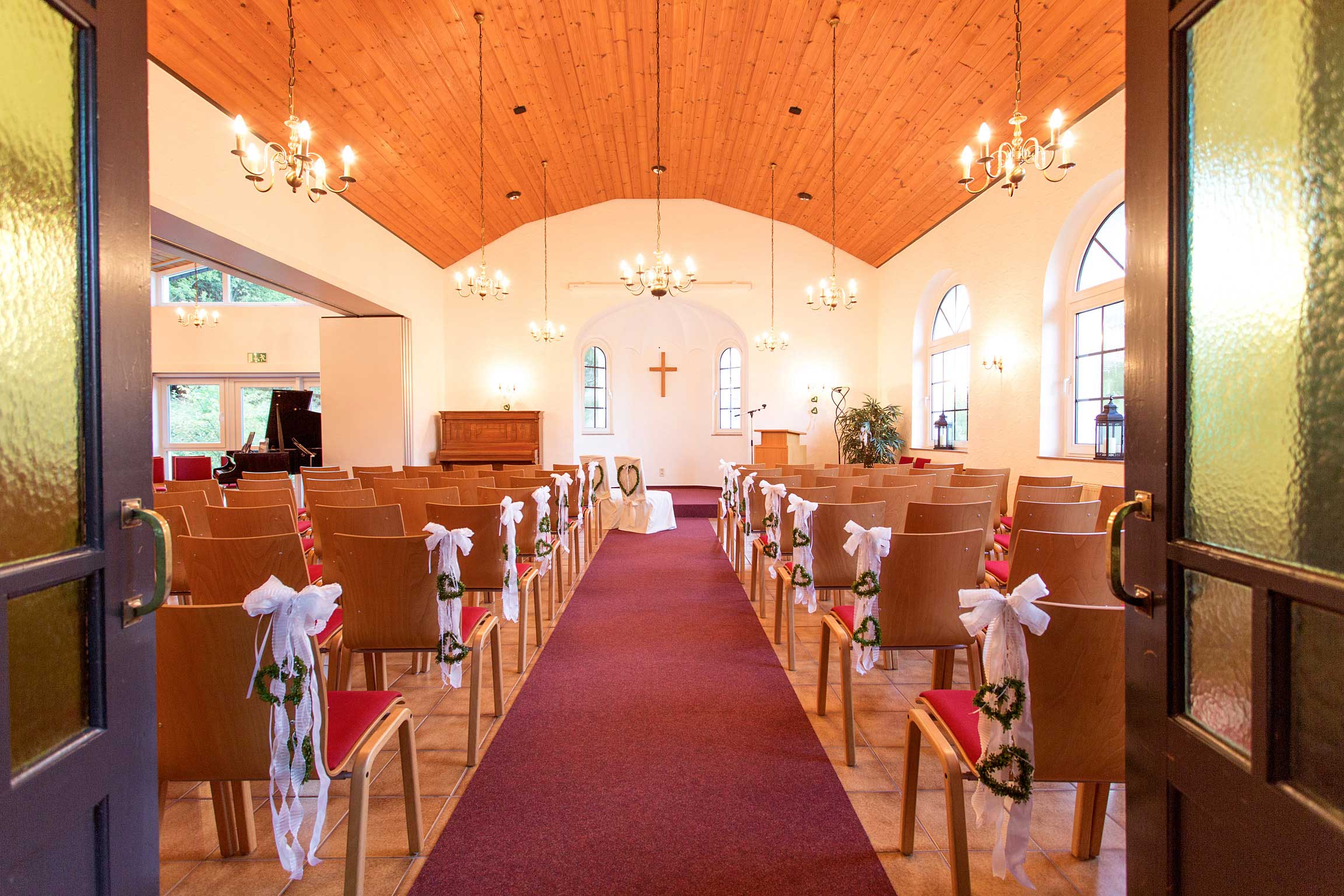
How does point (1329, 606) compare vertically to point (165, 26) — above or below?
below

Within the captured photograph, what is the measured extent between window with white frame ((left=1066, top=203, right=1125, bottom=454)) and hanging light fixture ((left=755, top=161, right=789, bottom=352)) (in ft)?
13.9

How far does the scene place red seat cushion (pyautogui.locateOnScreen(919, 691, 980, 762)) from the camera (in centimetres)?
160

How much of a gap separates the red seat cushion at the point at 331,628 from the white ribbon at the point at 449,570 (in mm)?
348

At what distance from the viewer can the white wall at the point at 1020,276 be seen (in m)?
6.08

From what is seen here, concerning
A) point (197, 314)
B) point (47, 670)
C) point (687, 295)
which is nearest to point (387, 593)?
point (47, 670)

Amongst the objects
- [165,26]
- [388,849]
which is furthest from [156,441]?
[388,849]

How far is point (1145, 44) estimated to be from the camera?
3.74ft

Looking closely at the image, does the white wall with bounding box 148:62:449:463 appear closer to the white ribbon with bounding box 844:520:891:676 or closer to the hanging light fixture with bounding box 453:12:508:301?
the hanging light fixture with bounding box 453:12:508:301

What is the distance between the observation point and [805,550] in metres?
3.10

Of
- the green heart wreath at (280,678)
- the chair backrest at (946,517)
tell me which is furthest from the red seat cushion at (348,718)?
the chair backrest at (946,517)

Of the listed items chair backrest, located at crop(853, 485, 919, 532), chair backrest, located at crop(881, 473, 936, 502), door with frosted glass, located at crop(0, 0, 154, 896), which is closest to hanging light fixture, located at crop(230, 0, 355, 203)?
door with frosted glass, located at crop(0, 0, 154, 896)

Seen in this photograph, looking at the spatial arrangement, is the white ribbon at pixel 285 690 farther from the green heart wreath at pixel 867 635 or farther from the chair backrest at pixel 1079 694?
the green heart wreath at pixel 867 635

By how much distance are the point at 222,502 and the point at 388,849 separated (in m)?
3.33

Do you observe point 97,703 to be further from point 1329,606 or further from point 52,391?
point 1329,606
